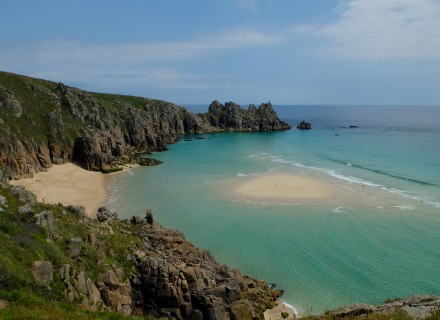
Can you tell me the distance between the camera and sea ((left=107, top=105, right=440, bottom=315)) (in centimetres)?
3241

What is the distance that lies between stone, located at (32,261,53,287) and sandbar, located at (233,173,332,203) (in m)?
39.7

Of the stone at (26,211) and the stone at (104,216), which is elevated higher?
the stone at (26,211)

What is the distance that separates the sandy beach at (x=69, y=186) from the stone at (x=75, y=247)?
2440 cm

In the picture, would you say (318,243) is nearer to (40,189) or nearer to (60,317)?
(60,317)

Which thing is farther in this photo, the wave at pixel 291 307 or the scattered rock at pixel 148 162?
the scattered rock at pixel 148 162

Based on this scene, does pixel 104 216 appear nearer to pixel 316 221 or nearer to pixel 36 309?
pixel 36 309

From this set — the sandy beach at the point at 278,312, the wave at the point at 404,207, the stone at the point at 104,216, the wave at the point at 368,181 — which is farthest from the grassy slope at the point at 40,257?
the wave at the point at 368,181

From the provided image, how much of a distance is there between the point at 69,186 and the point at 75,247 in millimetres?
41043

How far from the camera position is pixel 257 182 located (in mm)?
68000

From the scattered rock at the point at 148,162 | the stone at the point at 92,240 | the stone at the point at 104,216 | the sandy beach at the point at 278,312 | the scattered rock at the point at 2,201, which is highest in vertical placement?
the scattered rock at the point at 2,201

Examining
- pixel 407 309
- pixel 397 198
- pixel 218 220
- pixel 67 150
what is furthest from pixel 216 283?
pixel 67 150

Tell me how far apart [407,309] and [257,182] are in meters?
52.2

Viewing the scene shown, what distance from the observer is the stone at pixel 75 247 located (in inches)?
950

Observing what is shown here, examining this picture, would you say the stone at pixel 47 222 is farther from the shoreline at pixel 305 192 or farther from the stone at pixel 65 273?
the shoreline at pixel 305 192
